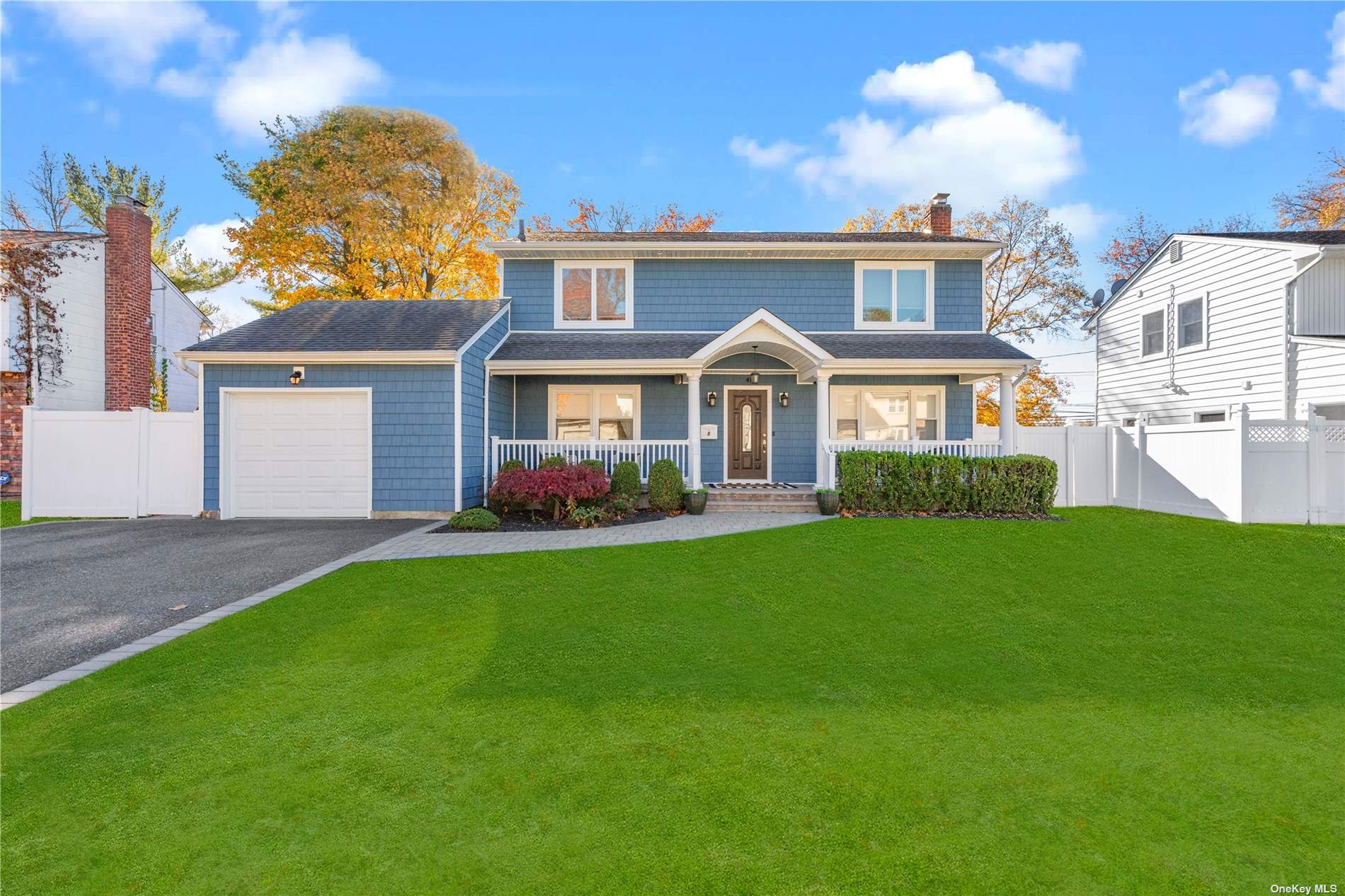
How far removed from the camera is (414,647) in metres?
4.82

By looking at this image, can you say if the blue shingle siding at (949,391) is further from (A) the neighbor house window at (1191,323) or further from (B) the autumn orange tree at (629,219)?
(B) the autumn orange tree at (629,219)

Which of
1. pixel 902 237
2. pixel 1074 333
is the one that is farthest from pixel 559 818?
pixel 1074 333

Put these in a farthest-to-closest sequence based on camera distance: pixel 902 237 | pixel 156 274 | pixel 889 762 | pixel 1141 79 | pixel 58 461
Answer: pixel 156 274, pixel 902 237, pixel 1141 79, pixel 58 461, pixel 889 762

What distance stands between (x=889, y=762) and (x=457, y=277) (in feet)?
81.3

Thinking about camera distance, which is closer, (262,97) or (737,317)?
(737,317)

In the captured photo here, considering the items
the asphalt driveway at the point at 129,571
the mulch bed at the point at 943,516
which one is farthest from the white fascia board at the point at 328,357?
the mulch bed at the point at 943,516

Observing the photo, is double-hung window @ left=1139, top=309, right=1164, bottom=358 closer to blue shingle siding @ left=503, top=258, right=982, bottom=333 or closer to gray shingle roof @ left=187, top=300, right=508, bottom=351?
blue shingle siding @ left=503, top=258, right=982, bottom=333

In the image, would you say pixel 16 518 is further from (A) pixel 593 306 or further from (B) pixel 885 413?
(B) pixel 885 413

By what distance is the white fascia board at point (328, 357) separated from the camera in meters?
11.5

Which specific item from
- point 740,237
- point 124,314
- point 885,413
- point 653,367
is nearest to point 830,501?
point 885,413

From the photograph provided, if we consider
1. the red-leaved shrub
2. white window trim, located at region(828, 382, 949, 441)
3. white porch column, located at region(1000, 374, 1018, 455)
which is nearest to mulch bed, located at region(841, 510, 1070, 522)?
white porch column, located at region(1000, 374, 1018, 455)

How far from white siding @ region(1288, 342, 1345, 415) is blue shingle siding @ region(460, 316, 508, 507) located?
16.4 metres

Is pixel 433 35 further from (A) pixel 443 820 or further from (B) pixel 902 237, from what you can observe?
(A) pixel 443 820

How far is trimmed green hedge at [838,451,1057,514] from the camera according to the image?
1129 centimetres
